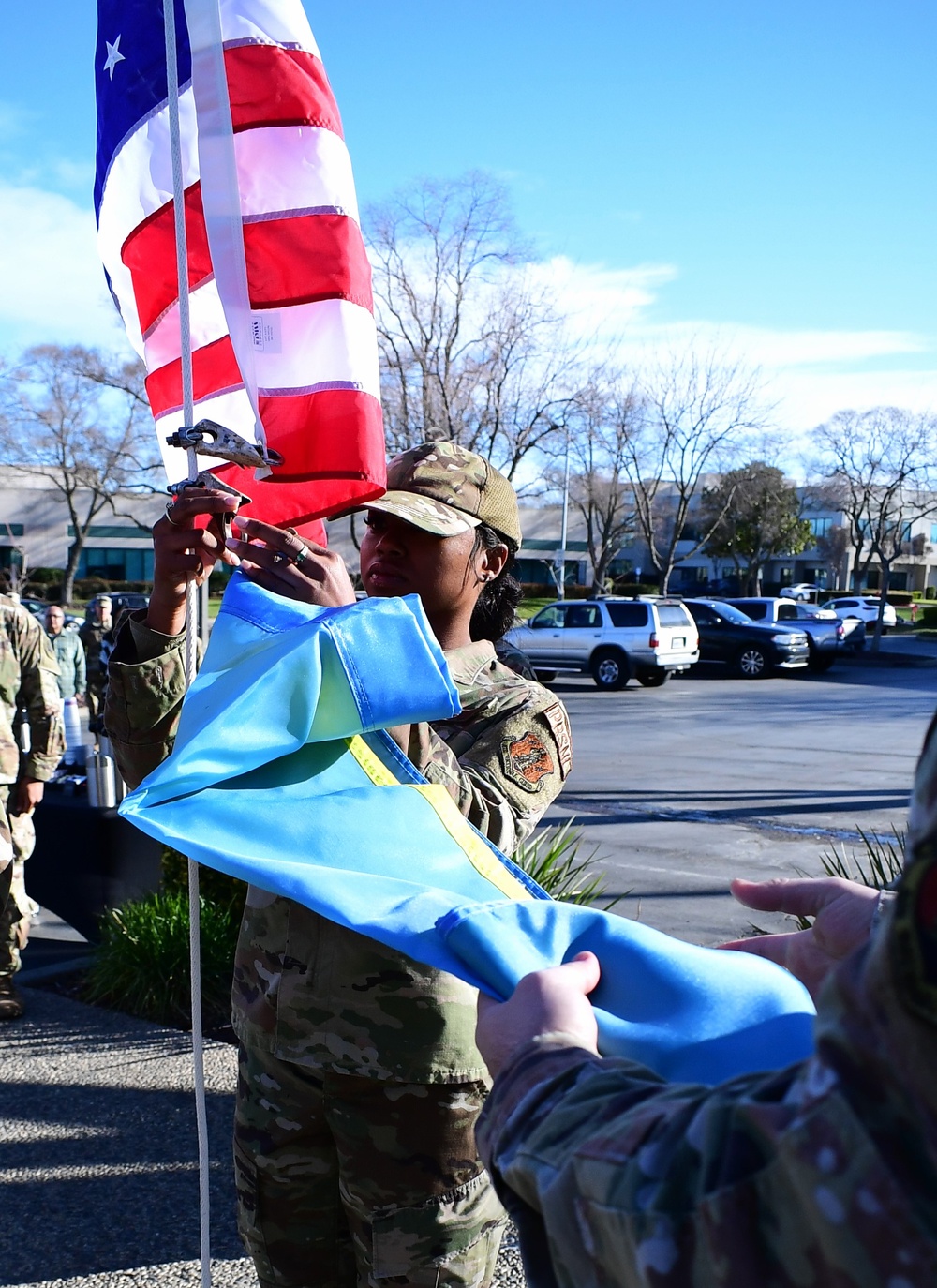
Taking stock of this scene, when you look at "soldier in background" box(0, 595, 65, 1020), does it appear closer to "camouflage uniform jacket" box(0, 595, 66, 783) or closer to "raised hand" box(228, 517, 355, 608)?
"camouflage uniform jacket" box(0, 595, 66, 783)

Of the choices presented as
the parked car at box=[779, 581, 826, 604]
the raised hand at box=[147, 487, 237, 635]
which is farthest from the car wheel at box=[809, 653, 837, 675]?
the raised hand at box=[147, 487, 237, 635]

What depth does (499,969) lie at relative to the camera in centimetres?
129

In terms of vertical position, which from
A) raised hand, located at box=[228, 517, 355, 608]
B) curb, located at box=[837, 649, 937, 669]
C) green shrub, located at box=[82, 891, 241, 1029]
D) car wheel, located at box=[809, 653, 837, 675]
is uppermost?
raised hand, located at box=[228, 517, 355, 608]

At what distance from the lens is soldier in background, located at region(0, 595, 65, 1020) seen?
5410 millimetres

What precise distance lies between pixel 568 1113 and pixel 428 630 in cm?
113

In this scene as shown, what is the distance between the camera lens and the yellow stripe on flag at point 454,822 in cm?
176

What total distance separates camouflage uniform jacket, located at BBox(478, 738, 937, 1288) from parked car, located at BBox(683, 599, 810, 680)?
26676 millimetres

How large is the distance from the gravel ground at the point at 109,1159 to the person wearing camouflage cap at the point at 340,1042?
5.35 feet

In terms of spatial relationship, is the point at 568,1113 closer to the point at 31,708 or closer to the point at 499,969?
the point at 499,969

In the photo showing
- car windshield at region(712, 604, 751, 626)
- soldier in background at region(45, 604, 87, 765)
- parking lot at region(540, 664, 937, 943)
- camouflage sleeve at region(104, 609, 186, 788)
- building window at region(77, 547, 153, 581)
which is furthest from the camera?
building window at region(77, 547, 153, 581)

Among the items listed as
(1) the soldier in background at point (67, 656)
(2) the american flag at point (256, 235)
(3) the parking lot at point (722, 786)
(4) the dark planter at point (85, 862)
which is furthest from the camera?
(1) the soldier in background at point (67, 656)

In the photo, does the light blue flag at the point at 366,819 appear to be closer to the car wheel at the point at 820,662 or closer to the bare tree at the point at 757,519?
the car wheel at the point at 820,662

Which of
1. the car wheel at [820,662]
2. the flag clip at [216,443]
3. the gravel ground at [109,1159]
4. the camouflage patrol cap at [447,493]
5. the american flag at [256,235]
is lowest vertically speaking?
the car wheel at [820,662]

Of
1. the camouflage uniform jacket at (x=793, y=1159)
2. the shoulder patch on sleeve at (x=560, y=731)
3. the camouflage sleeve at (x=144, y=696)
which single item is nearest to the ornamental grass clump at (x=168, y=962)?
the camouflage sleeve at (x=144, y=696)
